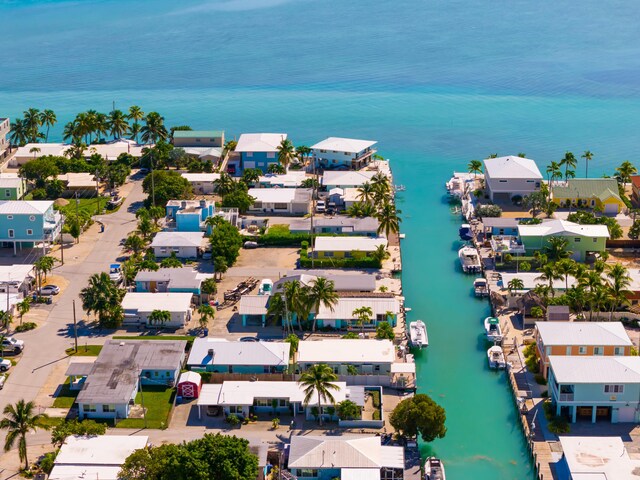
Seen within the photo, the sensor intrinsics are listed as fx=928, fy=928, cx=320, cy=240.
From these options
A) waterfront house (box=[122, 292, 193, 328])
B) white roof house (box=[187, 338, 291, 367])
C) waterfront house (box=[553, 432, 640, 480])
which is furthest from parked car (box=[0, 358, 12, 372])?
waterfront house (box=[553, 432, 640, 480])

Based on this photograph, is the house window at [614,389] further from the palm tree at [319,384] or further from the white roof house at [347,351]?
the palm tree at [319,384]

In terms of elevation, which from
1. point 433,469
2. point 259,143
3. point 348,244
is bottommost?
point 433,469

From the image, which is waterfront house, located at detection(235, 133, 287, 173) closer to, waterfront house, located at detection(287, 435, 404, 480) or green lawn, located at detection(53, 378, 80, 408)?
green lawn, located at detection(53, 378, 80, 408)

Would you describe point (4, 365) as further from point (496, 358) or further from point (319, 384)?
point (496, 358)

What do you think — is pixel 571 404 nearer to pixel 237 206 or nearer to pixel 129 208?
pixel 237 206

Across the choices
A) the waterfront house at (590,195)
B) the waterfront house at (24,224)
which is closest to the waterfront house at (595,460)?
the waterfront house at (590,195)

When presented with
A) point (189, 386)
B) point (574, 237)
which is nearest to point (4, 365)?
point (189, 386)

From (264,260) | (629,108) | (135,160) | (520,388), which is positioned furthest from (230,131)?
(520,388)
